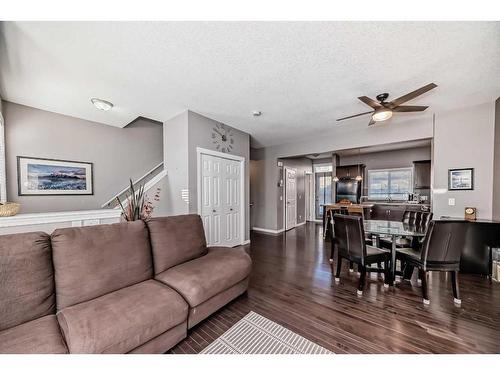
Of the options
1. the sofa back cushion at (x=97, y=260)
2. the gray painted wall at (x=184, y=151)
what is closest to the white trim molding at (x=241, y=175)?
the gray painted wall at (x=184, y=151)

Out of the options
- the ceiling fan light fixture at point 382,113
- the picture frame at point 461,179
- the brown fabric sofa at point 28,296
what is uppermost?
the ceiling fan light fixture at point 382,113

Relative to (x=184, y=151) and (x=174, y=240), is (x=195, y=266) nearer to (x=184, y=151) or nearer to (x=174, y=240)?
(x=174, y=240)

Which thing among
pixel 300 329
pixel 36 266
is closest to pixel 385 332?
pixel 300 329

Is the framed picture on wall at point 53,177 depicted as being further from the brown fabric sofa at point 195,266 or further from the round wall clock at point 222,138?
the brown fabric sofa at point 195,266

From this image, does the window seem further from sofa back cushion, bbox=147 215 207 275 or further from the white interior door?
sofa back cushion, bbox=147 215 207 275

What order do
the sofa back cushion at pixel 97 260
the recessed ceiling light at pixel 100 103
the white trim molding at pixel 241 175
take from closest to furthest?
the sofa back cushion at pixel 97 260
the recessed ceiling light at pixel 100 103
the white trim molding at pixel 241 175

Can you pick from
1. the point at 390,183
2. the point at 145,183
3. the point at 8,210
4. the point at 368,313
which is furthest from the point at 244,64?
the point at 390,183

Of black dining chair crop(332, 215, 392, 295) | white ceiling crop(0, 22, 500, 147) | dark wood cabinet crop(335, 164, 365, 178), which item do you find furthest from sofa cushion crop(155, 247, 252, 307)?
dark wood cabinet crop(335, 164, 365, 178)

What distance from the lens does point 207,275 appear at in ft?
6.02

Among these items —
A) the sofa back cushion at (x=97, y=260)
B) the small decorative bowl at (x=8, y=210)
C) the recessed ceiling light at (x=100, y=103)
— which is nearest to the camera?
the sofa back cushion at (x=97, y=260)

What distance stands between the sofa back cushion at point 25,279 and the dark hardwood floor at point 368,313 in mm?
995

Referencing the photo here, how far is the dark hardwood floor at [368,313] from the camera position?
1.56 m
